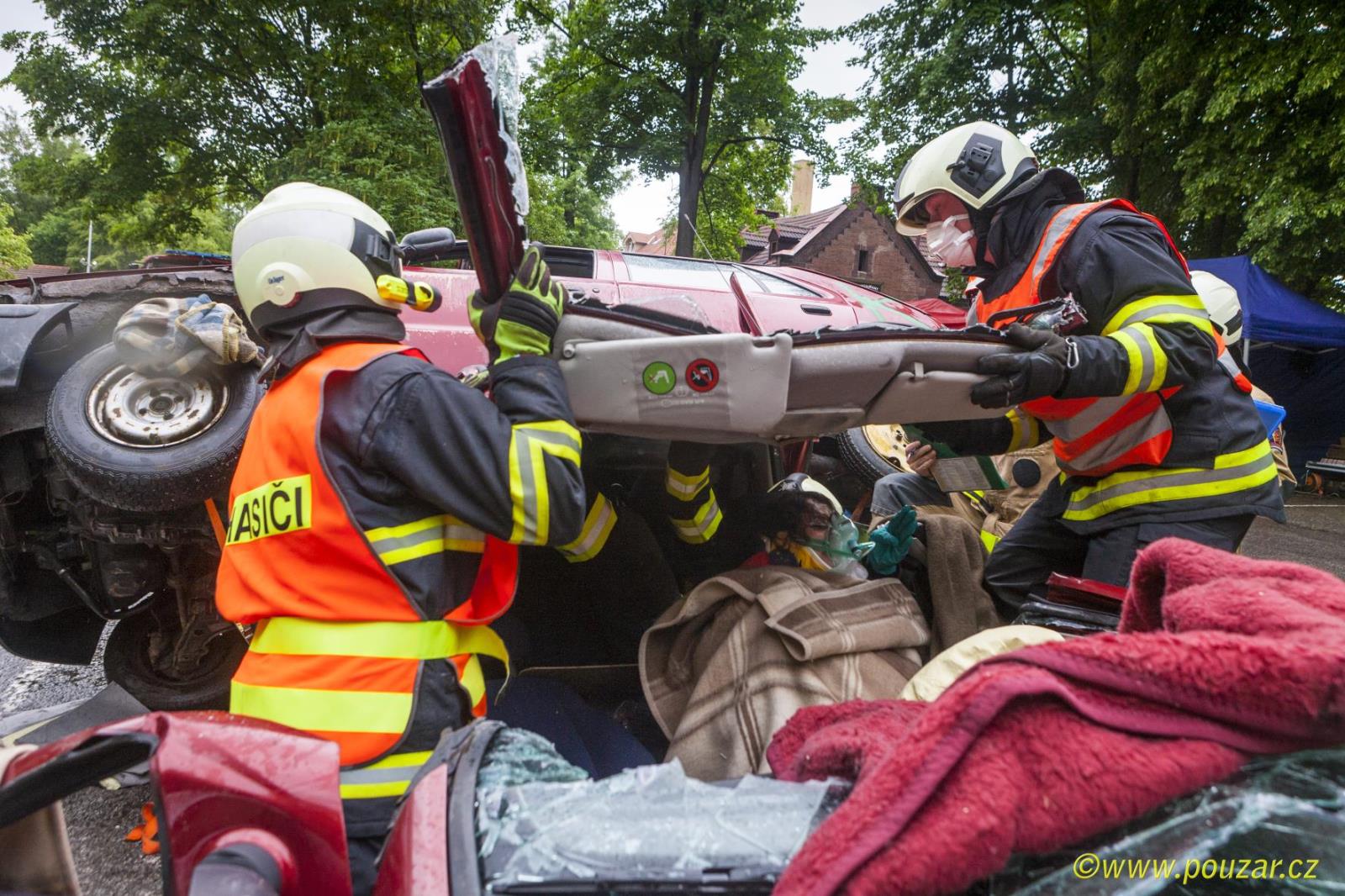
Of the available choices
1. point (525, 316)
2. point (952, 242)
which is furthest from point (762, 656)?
point (952, 242)

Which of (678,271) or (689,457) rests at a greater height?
(678,271)

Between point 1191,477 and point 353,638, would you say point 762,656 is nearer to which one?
point 353,638

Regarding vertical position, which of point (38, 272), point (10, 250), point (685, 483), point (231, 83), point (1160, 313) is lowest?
point (685, 483)

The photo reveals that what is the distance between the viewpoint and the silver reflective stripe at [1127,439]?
1.93m

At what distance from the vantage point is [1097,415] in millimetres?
1919

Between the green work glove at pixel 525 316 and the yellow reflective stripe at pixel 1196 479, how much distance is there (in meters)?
1.57

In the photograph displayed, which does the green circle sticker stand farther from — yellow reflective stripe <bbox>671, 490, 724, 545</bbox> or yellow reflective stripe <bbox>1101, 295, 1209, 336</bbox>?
yellow reflective stripe <bbox>1101, 295, 1209, 336</bbox>

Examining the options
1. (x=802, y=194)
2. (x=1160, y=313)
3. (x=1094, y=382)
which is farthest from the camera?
(x=802, y=194)

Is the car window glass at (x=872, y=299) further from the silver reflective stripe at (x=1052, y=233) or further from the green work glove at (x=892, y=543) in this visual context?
the green work glove at (x=892, y=543)

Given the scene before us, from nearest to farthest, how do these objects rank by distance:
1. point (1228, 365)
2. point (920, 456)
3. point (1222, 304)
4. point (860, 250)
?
point (1228, 365) < point (920, 456) < point (1222, 304) < point (860, 250)

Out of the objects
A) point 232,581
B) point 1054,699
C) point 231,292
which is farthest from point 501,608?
point 231,292

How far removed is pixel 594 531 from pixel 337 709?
2.49ft

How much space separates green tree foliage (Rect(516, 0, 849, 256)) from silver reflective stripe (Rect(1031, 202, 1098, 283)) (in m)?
12.7

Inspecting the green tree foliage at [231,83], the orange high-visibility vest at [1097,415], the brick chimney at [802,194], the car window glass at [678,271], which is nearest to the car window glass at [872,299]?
the car window glass at [678,271]
